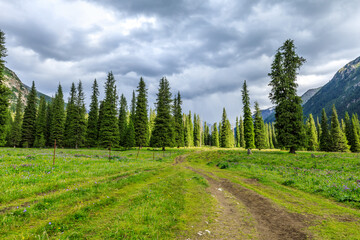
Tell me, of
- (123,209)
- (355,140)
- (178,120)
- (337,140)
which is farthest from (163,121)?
(355,140)

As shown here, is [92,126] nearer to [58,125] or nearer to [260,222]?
[58,125]

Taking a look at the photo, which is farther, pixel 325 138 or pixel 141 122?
pixel 325 138

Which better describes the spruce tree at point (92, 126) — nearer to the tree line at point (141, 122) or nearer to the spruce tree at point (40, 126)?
the tree line at point (141, 122)

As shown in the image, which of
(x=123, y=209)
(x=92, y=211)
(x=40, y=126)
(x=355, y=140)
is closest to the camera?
(x=92, y=211)

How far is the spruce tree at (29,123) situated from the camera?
193 ft

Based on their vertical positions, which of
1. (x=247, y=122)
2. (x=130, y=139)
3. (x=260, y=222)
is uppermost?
(x=247, y=122)

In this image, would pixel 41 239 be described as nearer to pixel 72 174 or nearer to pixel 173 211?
pixel 173 211

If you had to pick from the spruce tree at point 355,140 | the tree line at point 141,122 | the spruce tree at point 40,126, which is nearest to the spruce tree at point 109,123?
the tree line at point 141,122

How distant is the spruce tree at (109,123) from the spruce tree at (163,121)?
39.4ft

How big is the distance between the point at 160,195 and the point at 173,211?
2.00 metres

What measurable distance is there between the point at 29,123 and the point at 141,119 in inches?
1699

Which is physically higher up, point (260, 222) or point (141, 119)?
point (141, 119)

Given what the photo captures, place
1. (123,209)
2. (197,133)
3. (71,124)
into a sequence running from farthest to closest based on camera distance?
(197,133), (71,124), (123,209)

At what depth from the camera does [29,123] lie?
60188 millimetres
